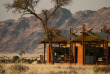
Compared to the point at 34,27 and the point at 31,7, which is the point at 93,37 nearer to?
the point at 31,7

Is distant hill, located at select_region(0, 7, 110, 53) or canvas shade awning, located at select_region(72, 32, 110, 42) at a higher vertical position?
distant hill, located at select_region(0, 7, 110, 53)

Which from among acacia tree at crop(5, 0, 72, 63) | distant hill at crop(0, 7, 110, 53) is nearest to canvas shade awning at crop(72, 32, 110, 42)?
acacia tree at crop(5, 0, 72, 63)

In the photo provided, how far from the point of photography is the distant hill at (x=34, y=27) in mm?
117438

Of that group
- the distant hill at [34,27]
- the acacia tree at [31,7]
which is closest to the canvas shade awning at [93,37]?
the acacia tree at [31,7]

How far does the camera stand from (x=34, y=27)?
5290 inches

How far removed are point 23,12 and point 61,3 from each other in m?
4.87

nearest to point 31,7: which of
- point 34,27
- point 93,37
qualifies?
point 93,37

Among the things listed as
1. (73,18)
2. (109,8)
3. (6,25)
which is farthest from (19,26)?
(109,8)

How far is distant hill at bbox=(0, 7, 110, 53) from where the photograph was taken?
117438 millimetres

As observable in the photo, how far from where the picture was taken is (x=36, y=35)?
405 feet

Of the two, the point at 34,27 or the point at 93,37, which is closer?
the point at 93,37

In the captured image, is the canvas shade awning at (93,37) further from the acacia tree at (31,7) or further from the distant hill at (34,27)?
the distant hill at (34,27)

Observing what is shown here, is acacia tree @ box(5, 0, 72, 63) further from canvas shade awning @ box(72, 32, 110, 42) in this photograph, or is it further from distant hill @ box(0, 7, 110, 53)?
distant hill @ box(0, 7, 110, 53)

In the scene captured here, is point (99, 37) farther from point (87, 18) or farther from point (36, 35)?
point (87, 18)
